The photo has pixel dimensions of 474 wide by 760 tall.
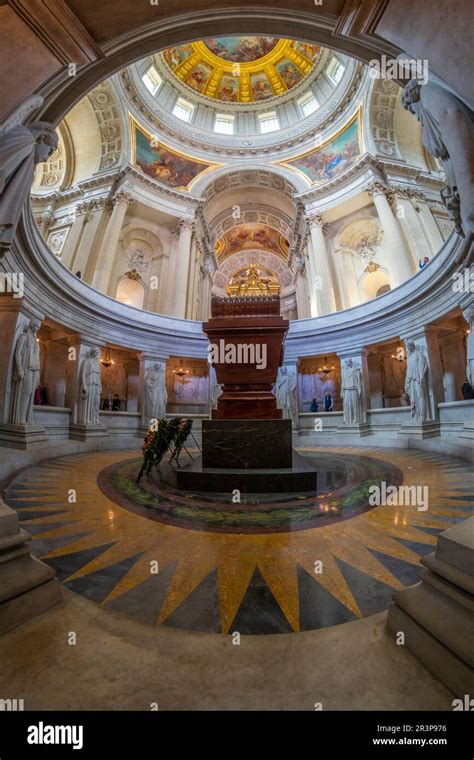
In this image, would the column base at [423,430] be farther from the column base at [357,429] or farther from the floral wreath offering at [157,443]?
the floral wreath offering at [157,443]

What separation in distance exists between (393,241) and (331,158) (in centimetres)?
869

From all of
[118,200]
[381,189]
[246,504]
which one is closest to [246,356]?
[246,504]

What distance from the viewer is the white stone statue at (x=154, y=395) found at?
12.3 m

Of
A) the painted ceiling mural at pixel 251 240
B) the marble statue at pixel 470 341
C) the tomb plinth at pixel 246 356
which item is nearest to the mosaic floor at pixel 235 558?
the tomb plinth at pixel 246 356

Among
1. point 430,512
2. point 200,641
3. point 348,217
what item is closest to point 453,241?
point 430,512

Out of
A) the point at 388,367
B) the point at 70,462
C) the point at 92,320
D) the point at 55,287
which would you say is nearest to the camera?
the point at 70,462

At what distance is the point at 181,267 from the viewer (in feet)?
59.7

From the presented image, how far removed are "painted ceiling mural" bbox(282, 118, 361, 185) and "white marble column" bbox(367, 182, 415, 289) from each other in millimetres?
3197

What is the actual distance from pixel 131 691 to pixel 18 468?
5.84m

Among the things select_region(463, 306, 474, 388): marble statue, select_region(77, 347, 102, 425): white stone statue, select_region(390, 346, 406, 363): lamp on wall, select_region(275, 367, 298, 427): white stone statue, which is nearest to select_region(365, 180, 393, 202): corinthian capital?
select_region(390, 346, 406, 363): lamp on wall

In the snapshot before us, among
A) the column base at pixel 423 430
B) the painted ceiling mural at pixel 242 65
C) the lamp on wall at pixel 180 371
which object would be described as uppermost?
the painted ceiling mural at pixel 242 65

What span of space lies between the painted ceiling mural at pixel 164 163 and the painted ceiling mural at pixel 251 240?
6.74 m

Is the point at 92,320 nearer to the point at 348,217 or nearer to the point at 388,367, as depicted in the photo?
the point at 388,367

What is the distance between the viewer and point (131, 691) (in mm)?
1024
